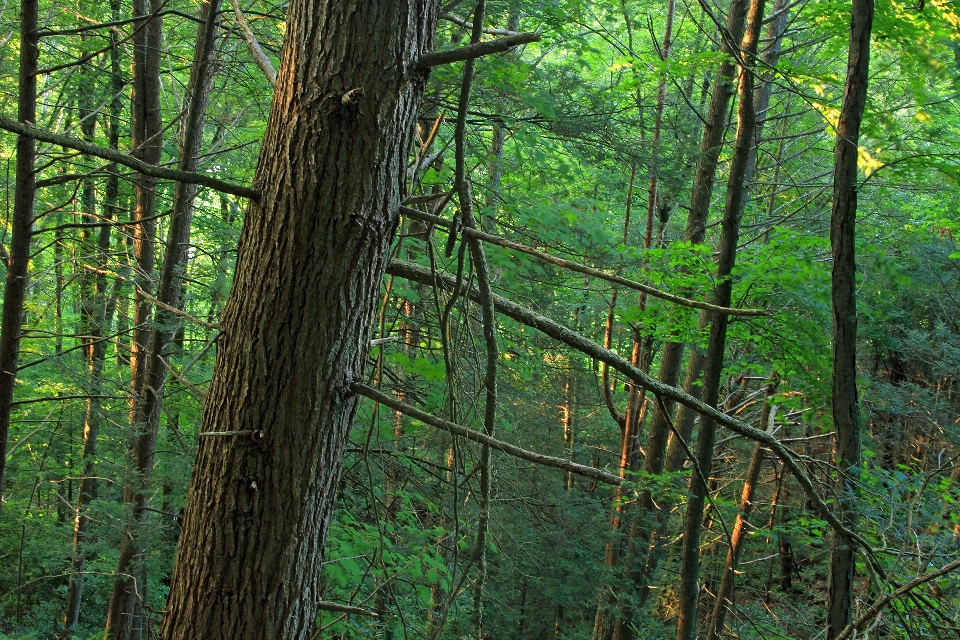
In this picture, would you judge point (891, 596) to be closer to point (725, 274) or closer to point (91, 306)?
point (725, 274)

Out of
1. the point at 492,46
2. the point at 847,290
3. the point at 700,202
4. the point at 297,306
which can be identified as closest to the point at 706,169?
the point at 700,202

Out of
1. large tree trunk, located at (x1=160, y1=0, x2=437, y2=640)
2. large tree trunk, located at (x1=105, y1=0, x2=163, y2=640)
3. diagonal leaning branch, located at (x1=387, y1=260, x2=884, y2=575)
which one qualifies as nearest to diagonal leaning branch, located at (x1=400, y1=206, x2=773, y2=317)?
diagonal leaning branch, located at (x1=387, y1=260, x2=884, y2=575)

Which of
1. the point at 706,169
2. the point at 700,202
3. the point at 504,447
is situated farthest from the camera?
the point at 700,202

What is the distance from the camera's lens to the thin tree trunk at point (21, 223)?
357cm

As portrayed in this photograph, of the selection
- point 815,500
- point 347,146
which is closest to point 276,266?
point 347,146

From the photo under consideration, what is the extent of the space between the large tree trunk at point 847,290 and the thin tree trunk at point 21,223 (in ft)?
14.5

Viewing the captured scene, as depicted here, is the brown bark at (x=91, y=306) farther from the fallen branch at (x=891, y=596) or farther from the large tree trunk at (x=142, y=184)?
the fallen branch at (x=891, y=596)

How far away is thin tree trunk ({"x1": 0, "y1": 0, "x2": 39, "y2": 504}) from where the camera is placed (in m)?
3.57

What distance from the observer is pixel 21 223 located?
12.0 feet

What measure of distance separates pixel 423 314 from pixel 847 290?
3.11 metres

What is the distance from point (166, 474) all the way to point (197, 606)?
3171 millimetres

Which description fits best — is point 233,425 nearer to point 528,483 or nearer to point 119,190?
point 119,190

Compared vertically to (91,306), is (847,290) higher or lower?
higher

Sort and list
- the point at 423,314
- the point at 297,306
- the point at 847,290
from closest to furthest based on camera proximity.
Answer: the point at 297,306 < the point at 847,290 < the point at 423,314
